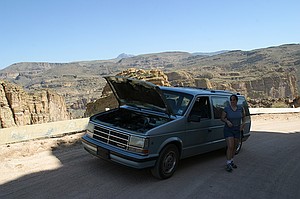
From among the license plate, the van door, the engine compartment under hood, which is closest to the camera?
the license plate

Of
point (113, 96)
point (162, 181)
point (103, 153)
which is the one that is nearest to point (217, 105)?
point (162, 181)

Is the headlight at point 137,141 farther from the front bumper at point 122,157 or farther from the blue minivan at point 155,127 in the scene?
the front bumper at point 122,157

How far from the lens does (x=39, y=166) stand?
21.6ft

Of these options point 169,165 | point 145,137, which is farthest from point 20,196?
point 169,165

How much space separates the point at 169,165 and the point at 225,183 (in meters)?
1.23

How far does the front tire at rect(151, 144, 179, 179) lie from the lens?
19.3ft

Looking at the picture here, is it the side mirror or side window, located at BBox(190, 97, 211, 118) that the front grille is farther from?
side window, located at BBox(190, 97, 211, 118)

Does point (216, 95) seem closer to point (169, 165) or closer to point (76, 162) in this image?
point (169, 165)

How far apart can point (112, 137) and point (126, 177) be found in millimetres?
910

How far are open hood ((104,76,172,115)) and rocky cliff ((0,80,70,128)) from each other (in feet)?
Result: 72.8

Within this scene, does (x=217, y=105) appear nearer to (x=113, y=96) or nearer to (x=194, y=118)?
(x=194, y=118)

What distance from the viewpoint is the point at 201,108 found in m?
7.15

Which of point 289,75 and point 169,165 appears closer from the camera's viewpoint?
point 169,165

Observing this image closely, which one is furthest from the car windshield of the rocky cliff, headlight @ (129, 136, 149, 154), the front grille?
the rocky cliff
